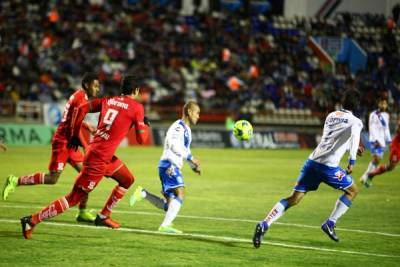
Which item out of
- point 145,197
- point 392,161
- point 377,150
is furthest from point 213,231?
point 377,150

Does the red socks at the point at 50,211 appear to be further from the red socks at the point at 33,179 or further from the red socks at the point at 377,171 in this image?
the red socks at the point at 377,171

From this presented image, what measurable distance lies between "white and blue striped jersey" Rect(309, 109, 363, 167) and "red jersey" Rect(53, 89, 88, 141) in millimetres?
4223

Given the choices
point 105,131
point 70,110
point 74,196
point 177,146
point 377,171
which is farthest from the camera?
point 377,171

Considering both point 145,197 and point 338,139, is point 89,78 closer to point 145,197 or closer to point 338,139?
point 145,197

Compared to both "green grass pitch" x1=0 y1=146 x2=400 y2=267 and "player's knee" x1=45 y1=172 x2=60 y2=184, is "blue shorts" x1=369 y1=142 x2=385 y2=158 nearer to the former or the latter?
"green grass pitch" x1=0 y1=146 x2=400 y2=267

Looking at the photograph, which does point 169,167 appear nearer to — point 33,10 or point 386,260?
point 386,260

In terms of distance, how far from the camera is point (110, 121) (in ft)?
37.1

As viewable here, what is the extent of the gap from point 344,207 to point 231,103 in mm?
29195

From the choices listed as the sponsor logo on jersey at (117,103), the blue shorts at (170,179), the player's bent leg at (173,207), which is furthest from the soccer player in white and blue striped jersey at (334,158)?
the sponsor logo on jersey at (117,103)

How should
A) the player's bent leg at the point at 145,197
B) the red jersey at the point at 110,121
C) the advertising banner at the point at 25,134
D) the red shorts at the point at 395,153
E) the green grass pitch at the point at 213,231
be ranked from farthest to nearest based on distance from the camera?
the advertising banner at the point at 25,134
the red shorts at the point at 395,153
the player's bent leg at the point at 145,197
the red jersey at the point at 110,121
the green grass pitch at the point at 213,231

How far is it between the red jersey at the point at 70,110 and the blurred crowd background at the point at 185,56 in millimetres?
22429

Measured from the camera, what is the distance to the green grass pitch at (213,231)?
9977 millimetres

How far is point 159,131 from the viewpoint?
A: 3775cm

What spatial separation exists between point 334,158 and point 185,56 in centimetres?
3172
